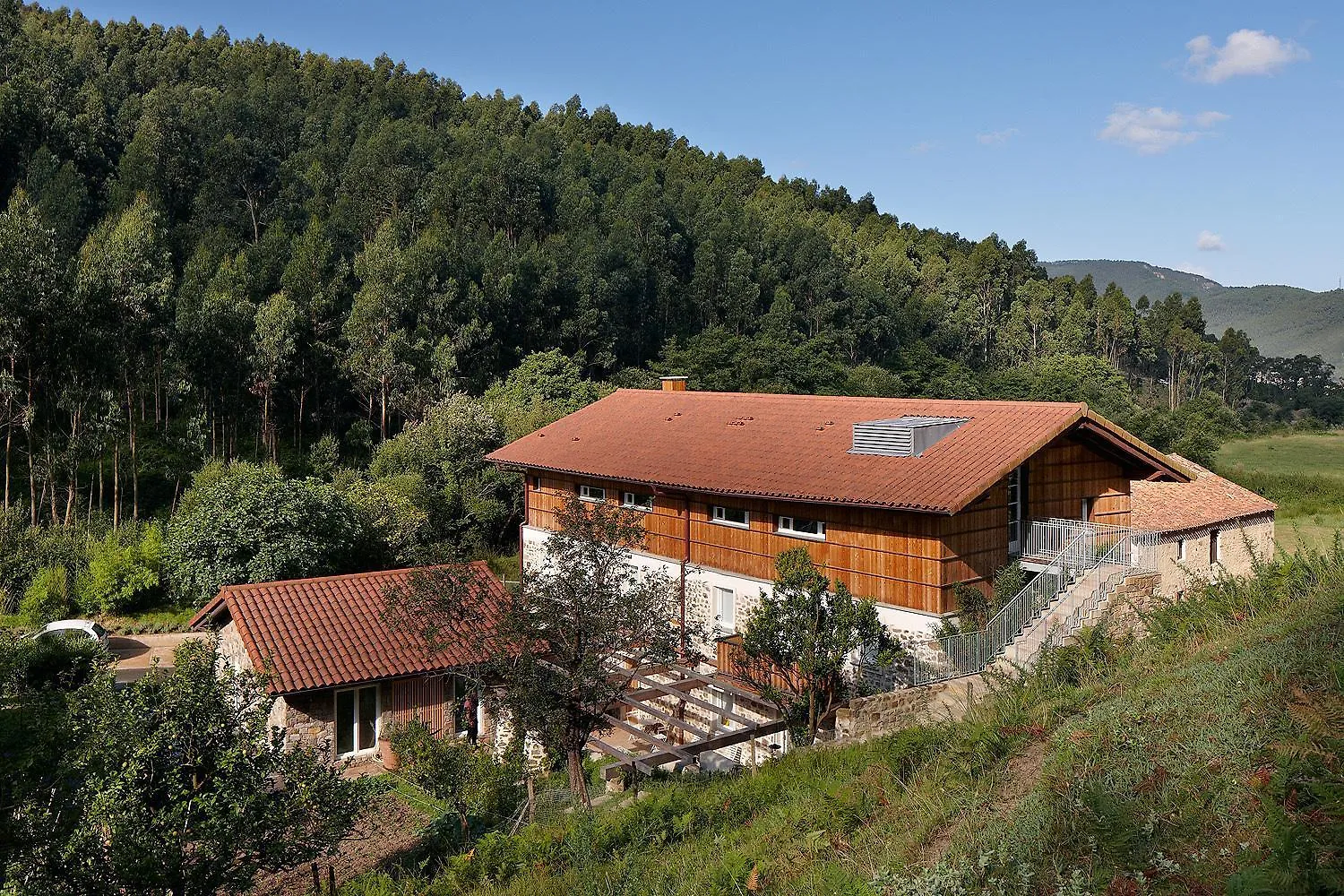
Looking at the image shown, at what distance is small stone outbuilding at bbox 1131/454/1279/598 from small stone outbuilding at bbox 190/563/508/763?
51.8 feet

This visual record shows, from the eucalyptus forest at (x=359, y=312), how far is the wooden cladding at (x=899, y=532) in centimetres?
563

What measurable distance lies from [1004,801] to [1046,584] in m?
10.7

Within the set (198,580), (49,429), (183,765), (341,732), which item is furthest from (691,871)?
(49,429)

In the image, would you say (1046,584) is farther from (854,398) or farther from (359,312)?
(359,312)

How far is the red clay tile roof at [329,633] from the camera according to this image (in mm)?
15445

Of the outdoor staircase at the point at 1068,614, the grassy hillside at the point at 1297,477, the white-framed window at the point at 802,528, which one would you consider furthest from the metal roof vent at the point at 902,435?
the grassy hillside at the point at 1297,477

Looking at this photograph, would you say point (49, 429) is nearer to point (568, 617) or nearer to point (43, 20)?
point (568, 617)

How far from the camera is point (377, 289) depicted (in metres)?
40.9

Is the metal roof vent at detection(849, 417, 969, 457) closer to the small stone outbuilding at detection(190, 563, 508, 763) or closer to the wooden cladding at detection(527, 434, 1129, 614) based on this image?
the wooden cladding at detection(527, 434, 1129, 614)

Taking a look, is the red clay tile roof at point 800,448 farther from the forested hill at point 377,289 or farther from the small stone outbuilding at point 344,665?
the forested hill at point 377,289

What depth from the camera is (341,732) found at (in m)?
15.8

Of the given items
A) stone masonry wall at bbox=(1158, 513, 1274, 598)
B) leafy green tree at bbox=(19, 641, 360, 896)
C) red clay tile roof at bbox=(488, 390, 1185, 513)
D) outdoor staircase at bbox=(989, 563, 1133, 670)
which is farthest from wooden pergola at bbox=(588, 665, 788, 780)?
stone masonry wall at bbox=(1158, 513, 1274, 598)

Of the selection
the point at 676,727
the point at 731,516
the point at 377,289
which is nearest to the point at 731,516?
the point at 731,516

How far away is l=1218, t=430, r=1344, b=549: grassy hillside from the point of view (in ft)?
122
